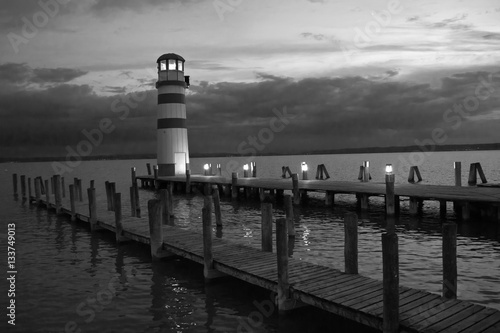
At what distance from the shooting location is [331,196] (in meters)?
25.0

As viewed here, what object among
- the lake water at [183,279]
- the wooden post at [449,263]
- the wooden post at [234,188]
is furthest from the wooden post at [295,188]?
the wooden post at [449,263]

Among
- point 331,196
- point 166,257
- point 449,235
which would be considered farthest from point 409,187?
point 449,235

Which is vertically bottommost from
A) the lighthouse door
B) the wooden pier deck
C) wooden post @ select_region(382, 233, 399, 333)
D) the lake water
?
the lake water

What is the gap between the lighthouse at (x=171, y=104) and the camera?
35344mm

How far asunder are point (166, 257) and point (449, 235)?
834cm

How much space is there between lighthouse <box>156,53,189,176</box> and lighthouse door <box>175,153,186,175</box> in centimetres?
45

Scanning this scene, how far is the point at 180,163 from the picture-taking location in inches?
1499

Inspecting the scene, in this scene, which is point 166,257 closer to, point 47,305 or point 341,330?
point 47,305

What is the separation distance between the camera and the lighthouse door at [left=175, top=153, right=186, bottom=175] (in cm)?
3758

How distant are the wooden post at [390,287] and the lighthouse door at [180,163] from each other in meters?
31.5

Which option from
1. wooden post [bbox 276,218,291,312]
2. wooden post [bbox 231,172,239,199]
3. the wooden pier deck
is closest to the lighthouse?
wooden post [bbox 231,172,239,199]

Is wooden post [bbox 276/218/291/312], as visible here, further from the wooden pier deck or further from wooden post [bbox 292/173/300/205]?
wooden post [bbox 292/173/300/205]

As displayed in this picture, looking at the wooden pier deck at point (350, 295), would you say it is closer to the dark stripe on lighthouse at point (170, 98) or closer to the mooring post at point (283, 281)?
the mooring post at point (283, 281)

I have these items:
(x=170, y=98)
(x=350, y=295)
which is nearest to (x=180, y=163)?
(x=170, y=98)
